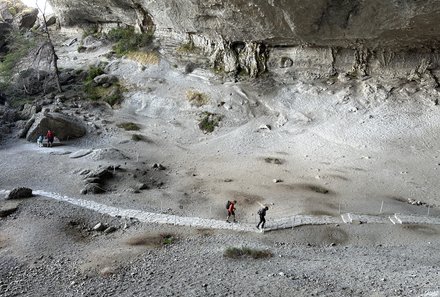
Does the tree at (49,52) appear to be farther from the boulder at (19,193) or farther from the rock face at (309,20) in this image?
the boulder at (19,193)

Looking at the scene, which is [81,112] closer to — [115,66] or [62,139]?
[62,139]

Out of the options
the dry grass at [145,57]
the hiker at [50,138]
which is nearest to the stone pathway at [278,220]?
the hiker at [50,138]

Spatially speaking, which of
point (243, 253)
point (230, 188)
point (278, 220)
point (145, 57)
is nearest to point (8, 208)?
point (230, 188)

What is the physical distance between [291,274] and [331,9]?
1583 cm

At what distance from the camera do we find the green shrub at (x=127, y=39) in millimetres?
34406

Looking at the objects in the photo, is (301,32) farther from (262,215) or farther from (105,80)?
(105,80)

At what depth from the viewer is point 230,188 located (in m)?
20.3

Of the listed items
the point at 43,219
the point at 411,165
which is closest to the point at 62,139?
the point at 43,219

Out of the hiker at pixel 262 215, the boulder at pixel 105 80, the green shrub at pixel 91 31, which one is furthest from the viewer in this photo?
the green shrub at pixel 91 31

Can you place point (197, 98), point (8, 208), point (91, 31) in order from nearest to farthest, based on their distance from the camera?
point (8, 208) < point (197, 98) < point (91, 31)

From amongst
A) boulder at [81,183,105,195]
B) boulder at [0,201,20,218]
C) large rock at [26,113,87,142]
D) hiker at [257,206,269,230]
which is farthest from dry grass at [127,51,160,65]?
hiker at [257,206,269,230]

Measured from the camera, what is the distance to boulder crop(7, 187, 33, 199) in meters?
18.3

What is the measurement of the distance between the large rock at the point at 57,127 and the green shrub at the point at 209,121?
8027 mm

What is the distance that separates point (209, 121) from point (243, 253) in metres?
15.7
